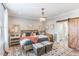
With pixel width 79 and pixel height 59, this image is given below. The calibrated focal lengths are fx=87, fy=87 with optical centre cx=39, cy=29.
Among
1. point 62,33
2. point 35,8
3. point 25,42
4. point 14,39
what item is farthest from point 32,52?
point 35,8

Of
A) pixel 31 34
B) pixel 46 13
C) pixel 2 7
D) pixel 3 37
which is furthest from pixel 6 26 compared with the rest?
pixel 46 13

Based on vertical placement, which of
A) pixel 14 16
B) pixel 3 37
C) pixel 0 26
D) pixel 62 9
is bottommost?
pixel 3 37

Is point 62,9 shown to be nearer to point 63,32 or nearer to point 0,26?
point 63,32

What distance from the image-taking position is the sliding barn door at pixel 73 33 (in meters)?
1.60

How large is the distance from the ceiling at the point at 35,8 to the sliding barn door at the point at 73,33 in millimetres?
238

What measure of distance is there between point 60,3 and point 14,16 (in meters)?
0.89

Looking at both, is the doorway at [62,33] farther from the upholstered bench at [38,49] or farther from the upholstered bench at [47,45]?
the upholstered bench at [38,49]

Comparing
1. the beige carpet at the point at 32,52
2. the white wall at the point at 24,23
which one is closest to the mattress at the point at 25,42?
the beige carpet at the point at 32,52

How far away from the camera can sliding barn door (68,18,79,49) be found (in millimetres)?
1603

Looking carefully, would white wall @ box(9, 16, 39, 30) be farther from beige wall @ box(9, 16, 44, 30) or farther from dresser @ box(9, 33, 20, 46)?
dresser @ box(9, 33, 20, 46)

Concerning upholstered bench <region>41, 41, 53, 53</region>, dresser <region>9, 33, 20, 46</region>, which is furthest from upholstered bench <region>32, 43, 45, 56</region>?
dresser <region>9, 33, 20, 46</region>

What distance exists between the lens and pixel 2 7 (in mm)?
1593

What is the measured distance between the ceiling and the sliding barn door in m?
0.24

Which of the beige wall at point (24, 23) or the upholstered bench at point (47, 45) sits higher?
the beige wall at point (24, 23)
